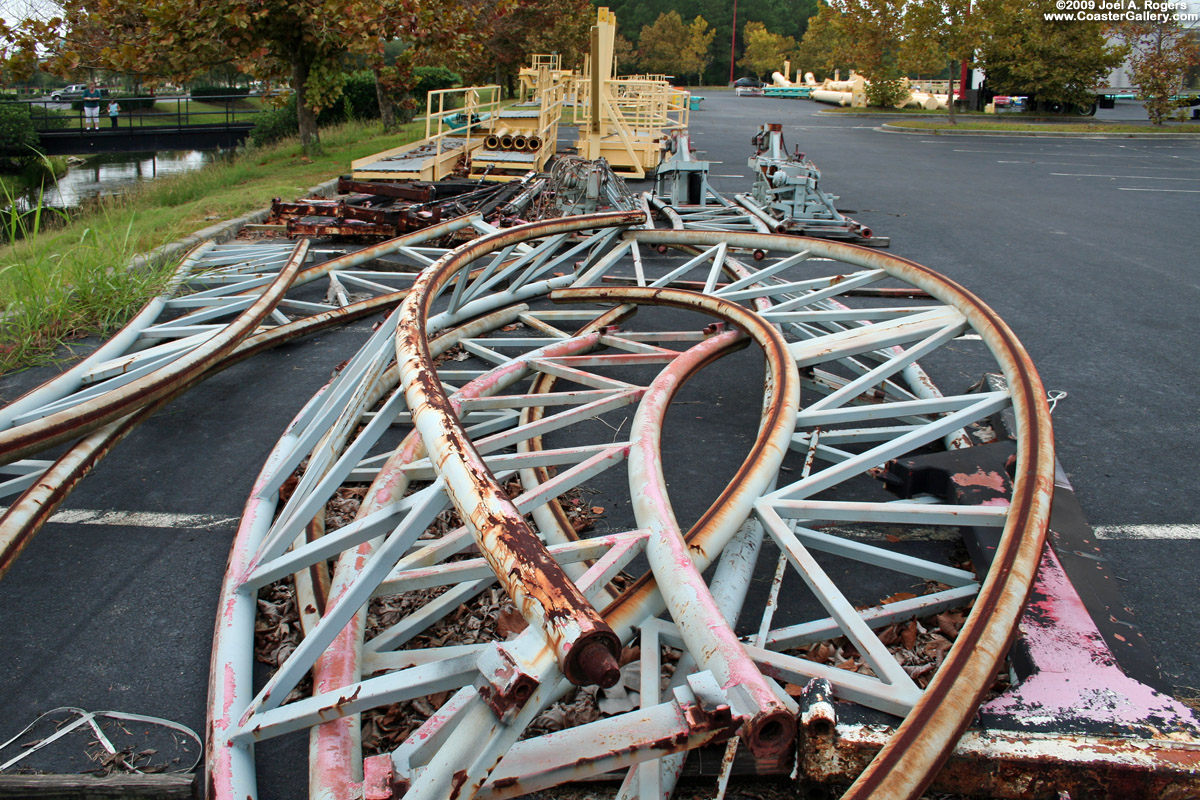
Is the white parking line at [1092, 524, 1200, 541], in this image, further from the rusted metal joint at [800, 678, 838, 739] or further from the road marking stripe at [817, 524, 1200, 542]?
the rusted metal joint at [800, 678, 838, 739]

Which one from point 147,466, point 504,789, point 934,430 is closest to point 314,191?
point 147,466

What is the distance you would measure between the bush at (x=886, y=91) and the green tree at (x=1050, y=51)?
6113 millimetres

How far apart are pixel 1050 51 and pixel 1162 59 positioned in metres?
4.73

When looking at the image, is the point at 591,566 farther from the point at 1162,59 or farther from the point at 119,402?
the point at 1162,59

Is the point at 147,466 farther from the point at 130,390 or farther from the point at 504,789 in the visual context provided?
the point at 504,789

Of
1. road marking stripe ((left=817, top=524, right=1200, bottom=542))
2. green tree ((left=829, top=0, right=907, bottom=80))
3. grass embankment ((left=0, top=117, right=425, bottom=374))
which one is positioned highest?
green tree ((left=829, top=0, right=907, bottom=80))

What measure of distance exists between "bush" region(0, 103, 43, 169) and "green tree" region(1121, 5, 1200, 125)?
1650 inches

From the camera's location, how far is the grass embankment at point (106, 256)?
6.94 meters

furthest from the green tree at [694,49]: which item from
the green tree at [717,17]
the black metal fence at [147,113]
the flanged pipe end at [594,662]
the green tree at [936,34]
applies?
the flanged pipe end at [594,662]

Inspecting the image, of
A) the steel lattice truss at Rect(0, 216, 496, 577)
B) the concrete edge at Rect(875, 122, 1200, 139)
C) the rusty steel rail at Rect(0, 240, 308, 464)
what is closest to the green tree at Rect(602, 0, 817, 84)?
the concrete edge at Rect(875, 122, 1200, 139)

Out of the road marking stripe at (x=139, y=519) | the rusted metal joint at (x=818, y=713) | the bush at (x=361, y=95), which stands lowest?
the road marking stripe at (x=139, y=519)

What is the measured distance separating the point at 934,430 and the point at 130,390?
4465 millimetres

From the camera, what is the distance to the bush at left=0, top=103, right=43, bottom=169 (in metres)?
29.6

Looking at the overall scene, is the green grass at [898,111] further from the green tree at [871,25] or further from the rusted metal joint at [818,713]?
the rusted metal joint at [818,713]
